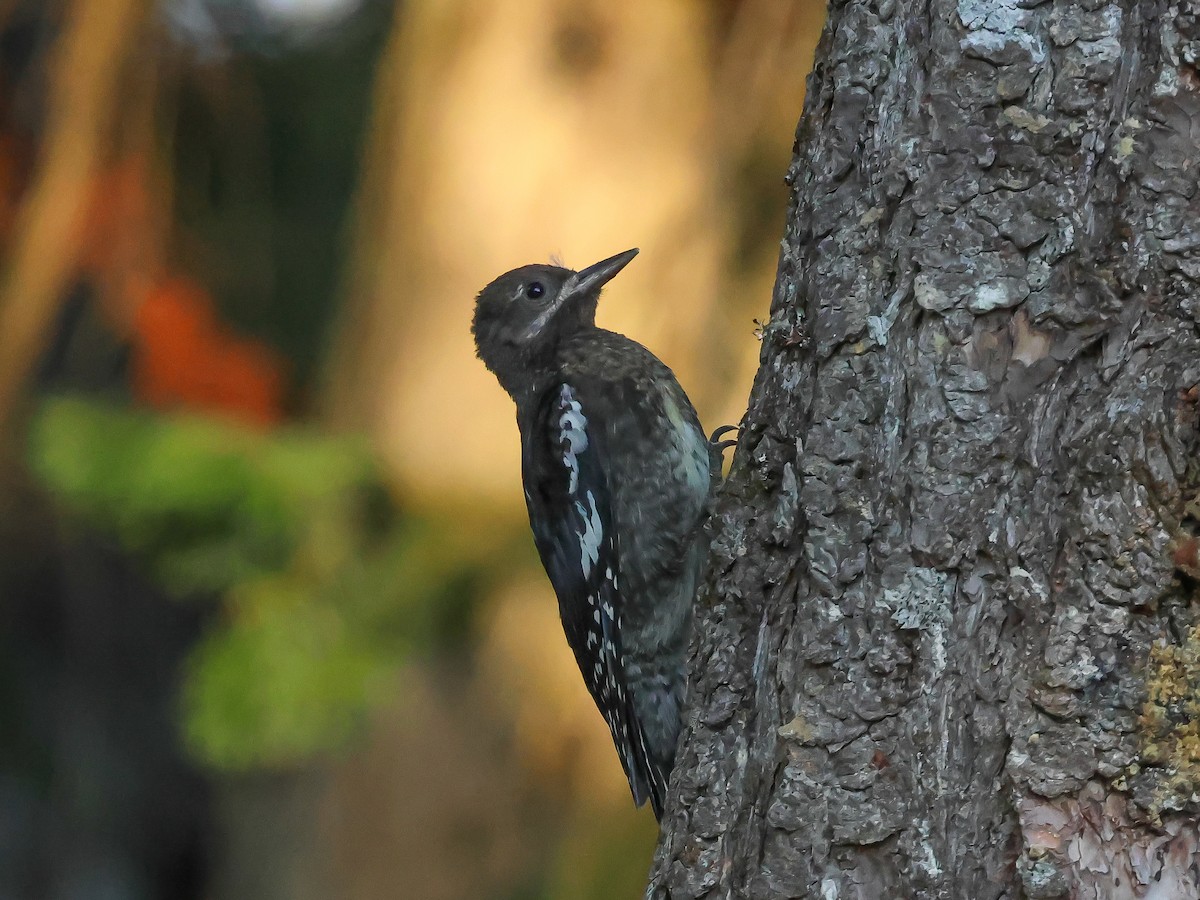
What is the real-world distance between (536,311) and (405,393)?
1703mm

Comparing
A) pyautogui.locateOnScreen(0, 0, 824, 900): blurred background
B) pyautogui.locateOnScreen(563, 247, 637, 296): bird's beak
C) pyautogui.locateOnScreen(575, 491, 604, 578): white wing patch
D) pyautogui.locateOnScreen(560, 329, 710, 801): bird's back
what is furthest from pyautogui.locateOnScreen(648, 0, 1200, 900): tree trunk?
pyautogui.locateOnScreen(0, 0, 824, 900): blurred background

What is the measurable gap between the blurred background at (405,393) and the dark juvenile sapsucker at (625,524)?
1275mm

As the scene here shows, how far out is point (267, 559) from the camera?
4.61 meters

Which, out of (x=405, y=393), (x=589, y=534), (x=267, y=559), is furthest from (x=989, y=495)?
(x=405, y=393)

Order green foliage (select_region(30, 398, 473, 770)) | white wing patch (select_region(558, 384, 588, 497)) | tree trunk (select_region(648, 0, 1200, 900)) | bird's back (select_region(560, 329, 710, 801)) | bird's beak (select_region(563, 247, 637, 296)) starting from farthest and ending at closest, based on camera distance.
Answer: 1. green foliage (select_region(30, 398, 473, 770))
2. bird's beak (select_region(563, 247, 637, 296))
3. white wing patch (select_region(558, 384, 588, 497))
4. bird's back (select_region(560, 329, 710, 801))
5. tree trunk (select_region(648, 0, 1200, 900))

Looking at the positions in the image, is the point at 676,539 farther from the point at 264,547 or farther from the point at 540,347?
the point at 264,547

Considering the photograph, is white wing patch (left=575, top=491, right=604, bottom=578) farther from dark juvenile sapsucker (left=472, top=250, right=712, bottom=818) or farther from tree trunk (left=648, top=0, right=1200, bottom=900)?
tree trunk (left=648, top=0, right=1200, bottom=900)

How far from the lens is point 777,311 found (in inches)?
75.8

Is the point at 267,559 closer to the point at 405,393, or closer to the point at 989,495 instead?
the point at 405,393

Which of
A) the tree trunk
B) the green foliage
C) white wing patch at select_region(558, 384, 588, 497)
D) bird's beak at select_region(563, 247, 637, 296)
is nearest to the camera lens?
the tree trunk

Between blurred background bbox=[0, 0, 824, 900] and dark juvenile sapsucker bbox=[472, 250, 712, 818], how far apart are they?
50.2 inches

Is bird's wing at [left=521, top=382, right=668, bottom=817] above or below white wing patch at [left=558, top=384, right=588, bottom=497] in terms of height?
below

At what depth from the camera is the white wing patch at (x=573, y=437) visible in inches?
121

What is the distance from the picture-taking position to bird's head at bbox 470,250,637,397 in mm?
3383
